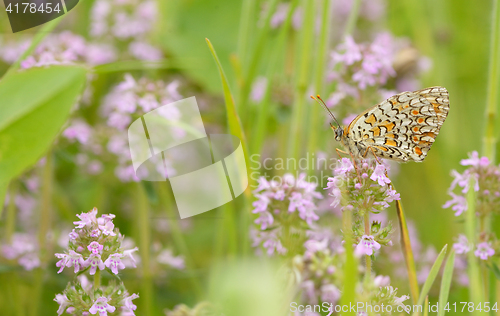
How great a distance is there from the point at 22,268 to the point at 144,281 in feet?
1.17

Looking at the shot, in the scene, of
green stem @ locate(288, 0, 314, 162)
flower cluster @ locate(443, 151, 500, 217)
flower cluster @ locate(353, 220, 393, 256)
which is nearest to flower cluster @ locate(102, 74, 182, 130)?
green stem @ locate(288, 0, 314, 162)

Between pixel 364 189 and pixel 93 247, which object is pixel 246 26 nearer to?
pixel 364 189

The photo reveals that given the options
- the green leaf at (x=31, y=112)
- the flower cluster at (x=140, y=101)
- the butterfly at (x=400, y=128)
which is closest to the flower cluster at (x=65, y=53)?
the flower cluster at (x=140, y=101)

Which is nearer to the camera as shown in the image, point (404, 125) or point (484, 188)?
point (484, 188)

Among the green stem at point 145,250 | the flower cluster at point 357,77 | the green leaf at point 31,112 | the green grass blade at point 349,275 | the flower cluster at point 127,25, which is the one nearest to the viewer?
the green grass blade at point 349,275

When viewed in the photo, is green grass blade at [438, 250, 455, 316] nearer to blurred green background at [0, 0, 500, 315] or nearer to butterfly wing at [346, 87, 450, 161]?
butterfly wing at [346, 87, 450, 161]

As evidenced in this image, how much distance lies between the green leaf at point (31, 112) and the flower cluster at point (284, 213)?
497mm

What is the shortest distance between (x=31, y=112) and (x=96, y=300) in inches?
16.1

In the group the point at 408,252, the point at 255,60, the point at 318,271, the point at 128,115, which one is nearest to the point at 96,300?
the point at 318,271

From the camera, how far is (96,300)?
0.90 meters

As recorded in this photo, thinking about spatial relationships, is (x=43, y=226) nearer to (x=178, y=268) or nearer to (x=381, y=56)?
(x=178, y=268)

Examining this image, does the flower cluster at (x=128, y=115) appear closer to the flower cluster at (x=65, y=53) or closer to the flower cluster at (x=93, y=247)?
the flower cluster at (x=65, y=53)

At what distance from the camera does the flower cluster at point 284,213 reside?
3.86 feet

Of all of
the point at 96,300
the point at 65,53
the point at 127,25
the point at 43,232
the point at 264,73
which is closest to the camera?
the point at 96,300
